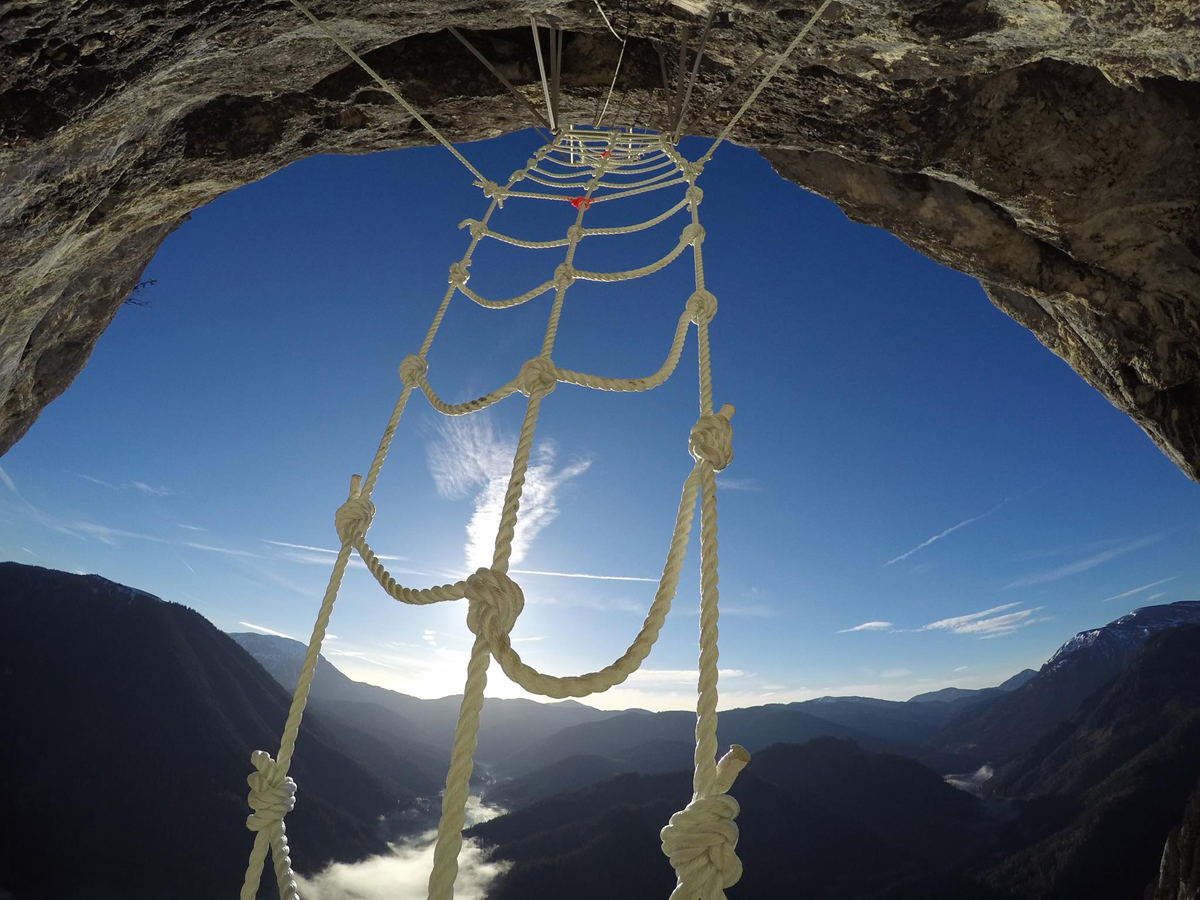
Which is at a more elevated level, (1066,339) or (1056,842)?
(1066,339)

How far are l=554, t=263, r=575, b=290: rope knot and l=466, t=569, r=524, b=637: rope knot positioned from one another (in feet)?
4.38

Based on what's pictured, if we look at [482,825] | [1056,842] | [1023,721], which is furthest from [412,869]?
[1023,721]

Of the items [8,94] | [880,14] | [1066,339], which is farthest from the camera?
[1066,339]

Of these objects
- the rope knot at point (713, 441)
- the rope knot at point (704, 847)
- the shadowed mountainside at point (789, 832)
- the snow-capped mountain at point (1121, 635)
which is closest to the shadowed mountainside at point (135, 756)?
the shadowed mountainside at point (789, 832)

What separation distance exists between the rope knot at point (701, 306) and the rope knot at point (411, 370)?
1025mm

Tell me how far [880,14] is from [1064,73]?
5.04 ft

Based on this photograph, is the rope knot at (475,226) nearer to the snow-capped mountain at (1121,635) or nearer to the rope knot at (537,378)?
the rope knot at (537,378)

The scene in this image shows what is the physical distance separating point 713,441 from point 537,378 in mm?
528

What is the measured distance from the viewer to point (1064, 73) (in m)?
2.54

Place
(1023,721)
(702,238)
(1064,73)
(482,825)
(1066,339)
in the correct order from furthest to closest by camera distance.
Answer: (1023,721), (482,825), (1066,339), (1064,73), (702,238)

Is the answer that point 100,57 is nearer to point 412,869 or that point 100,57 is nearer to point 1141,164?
point 1141,164

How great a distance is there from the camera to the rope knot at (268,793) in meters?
1.22

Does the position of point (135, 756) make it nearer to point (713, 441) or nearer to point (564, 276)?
point (564, 276)

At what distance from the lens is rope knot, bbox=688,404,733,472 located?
120cm
